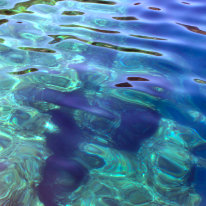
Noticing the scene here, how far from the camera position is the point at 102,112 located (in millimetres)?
1670

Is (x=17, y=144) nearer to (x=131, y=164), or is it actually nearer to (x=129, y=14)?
(x=131, y=164)

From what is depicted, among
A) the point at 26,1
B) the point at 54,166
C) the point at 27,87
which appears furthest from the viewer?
the point at 26,1

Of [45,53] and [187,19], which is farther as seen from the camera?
[187,19]

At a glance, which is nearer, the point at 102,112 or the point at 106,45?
the point at 102,112

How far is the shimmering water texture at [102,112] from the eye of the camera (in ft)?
4.08

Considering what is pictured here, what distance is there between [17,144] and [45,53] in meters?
1.13

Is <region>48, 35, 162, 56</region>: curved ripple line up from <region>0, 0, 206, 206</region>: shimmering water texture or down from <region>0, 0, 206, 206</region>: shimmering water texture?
up

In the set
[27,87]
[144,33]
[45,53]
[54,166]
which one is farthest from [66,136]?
[144,33]

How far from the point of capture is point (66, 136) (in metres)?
1.50

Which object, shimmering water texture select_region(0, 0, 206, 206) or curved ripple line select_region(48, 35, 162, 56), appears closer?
shimmering water texture select_region(0, 0, 206, 206)

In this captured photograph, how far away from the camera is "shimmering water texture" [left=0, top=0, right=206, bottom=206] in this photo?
4.08 feet

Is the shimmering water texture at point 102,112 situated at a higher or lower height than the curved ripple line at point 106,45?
lower

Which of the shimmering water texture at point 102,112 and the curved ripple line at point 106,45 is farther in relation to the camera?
the curved ripple line at point 106,45

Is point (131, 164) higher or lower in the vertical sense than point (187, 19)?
lower
